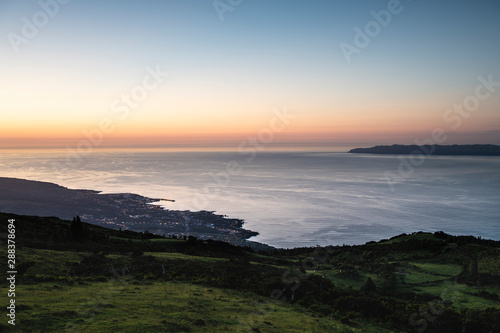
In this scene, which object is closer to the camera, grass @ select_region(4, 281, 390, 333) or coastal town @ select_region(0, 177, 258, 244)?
grass @ select_region(4, 281, 390, 333)

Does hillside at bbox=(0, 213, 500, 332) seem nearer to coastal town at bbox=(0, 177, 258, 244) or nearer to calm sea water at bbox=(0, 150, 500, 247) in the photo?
coastal town at bbox=(0, 177, 258, 244)

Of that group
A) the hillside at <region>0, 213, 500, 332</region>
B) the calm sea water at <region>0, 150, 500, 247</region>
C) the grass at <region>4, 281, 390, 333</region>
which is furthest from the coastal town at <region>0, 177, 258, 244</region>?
the grass at <region>4, 281, 390, 333</region>

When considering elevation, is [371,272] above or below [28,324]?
below

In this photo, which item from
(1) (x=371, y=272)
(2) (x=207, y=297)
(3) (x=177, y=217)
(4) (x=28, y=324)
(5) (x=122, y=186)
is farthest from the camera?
(5) (x=122, y=186)

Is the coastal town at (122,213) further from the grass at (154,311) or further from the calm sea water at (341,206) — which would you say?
the grass at (154,311)

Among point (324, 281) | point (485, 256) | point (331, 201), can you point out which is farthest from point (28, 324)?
point (331, 201)

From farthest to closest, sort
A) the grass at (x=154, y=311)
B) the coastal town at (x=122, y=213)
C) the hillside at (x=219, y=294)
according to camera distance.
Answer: the coastal town at (x=122, y=213), the hillside at (x=219, y=294), the grass at (x=154, y=311)

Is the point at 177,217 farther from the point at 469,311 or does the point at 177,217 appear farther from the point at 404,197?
the point at 404,197

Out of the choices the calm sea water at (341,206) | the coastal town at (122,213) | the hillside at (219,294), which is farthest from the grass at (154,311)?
the calm sea water at (341,206)
